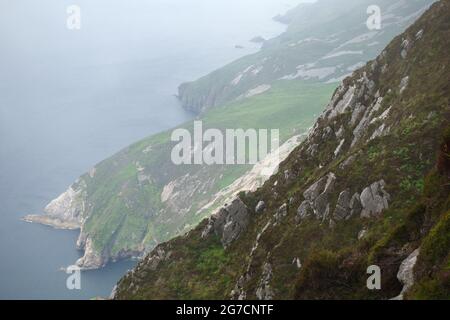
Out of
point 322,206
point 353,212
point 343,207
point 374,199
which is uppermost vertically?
point 374,199

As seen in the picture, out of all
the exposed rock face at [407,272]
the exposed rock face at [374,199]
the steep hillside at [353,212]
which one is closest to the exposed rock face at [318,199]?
the steep hillside at [353,212]

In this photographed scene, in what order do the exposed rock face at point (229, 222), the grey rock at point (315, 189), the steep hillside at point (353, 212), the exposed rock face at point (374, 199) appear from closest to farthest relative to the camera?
1. the steep hillside at point (353, 212)
2. the exposed rock face at point (374, 199)
3. the grey rock at point (315, 189)
4. the exposed rock face at point (229, 222)

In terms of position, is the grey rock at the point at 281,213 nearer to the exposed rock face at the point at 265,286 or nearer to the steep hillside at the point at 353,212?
the steep hillside at the point at 353,212
